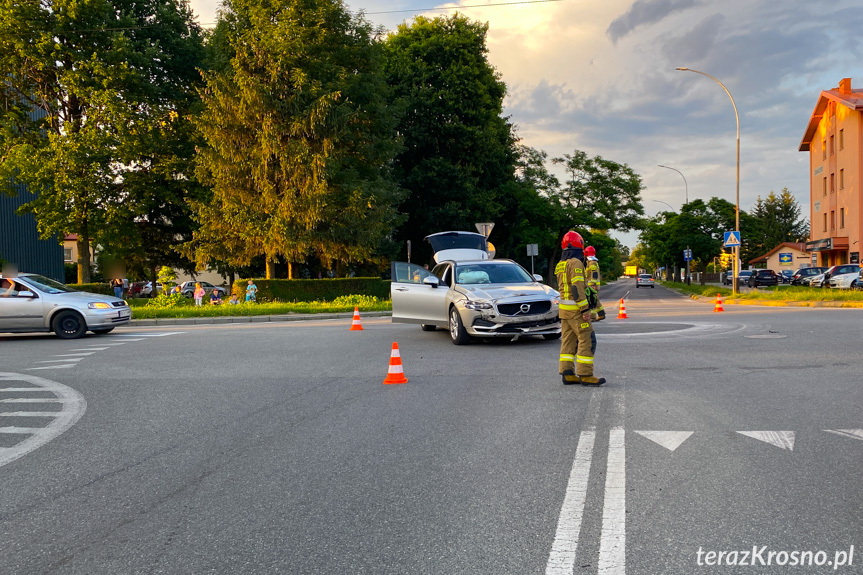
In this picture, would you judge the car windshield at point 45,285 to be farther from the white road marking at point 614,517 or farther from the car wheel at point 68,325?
the white road marking at point 614,517

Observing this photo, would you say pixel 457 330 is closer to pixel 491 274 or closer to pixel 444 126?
pixel 491 274

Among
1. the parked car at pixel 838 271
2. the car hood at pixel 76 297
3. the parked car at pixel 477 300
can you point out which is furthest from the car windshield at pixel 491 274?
the parked car at pixel 838 271

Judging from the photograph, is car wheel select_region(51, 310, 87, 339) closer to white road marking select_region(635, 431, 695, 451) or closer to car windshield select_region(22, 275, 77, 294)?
car windshield select_region(22, 275, 77, 294)

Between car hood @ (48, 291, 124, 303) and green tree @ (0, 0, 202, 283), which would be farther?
green tree @ (0, 0, 202, 283)

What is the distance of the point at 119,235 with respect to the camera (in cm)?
3391

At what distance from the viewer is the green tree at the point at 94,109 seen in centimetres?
3039

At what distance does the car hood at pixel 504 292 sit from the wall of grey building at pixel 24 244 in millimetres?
38780

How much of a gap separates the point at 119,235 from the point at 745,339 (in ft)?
95.7

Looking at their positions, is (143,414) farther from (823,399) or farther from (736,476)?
(823,399)

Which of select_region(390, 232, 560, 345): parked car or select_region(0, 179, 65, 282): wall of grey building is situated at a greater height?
select_region(0, 179, 65, 282): wall of grey building

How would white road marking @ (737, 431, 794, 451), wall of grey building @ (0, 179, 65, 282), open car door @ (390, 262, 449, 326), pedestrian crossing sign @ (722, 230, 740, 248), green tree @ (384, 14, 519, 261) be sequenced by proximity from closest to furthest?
white road marking @ (737, 431, 794, 451) < open car door @ (390, 262, 449, 326) < pedestrian crossing sign @ (722, 230, 740, 248) < green tree @ (384, 14, 519, 261) < wall of grey building @ (0, 179, 65, 282)

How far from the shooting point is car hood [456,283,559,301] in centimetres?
1261

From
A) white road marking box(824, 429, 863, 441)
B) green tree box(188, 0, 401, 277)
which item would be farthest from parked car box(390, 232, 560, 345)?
green tree box(188, 0, 401, 277)

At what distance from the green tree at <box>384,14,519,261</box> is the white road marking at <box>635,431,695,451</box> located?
35.8 meters
